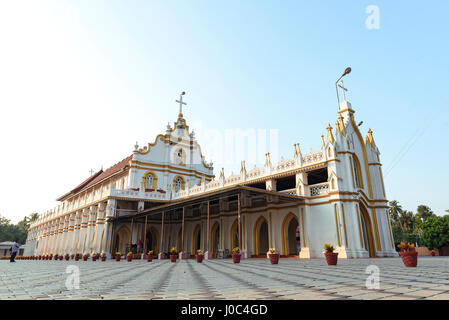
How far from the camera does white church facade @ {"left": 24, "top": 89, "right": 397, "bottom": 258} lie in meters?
21.4

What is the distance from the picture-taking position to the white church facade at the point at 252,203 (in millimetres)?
21406

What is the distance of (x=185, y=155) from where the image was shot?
41.0 m

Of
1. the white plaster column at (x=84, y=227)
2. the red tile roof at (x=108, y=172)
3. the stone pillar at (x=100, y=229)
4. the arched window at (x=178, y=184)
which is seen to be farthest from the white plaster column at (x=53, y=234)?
the arched window at (x=178, y=184)

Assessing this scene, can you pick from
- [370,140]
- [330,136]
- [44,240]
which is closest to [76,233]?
[44,240]

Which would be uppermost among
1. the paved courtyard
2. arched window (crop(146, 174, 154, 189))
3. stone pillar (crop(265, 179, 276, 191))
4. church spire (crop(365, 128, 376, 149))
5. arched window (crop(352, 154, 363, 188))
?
Result: church spire (crop(365, 128, 376, 149))

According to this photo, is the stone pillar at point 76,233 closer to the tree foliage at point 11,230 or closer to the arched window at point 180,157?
the arched window at point 180,157

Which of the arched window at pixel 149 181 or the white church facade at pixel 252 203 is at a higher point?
the arched window at pixel 149 181

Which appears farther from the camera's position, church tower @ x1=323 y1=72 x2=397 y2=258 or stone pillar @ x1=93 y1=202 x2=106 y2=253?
stone pillar @ x1=93 y1=202 x2=106 y2=253

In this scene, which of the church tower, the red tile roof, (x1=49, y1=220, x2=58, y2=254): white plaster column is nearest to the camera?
the church tower

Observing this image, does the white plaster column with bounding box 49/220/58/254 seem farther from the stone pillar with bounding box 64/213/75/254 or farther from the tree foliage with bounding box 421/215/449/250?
the tree foliage with bounding box 421/215/449/250

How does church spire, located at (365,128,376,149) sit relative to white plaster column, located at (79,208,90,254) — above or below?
above

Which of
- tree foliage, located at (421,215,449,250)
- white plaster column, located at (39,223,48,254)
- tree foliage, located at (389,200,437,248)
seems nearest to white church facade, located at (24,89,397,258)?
white plaster column, located at (39,223,48,254)

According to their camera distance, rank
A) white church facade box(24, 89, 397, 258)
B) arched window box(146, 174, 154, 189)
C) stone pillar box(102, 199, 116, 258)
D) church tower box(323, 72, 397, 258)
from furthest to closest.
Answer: arched window box(146, 174, 154, 189)
stone pillar box(102, 199, 116, 258)
white church facade box(24, 89, 397, 258)
church tower box(323, 72, 397, 258)
